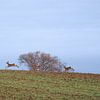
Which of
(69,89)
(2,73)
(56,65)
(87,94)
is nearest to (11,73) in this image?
(2,73)

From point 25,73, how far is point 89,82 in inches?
183

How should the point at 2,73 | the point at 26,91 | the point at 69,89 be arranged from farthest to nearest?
the point at 2,73
the point at 69,89
the point at 26,91

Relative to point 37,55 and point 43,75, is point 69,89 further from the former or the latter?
point 37,55

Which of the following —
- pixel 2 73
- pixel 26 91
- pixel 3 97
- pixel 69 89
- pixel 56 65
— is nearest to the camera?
pixel 3 97

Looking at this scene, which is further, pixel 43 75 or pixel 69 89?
pixel 43 75

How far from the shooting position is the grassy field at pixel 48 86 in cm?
2000

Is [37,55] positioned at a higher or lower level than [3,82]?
higher

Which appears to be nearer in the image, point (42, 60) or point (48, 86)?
point (48, 86)

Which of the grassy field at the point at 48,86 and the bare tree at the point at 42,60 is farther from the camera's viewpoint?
the bare tree at the point at 42,60

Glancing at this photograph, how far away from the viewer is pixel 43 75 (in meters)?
28.1

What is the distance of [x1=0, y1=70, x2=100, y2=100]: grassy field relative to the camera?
20.0 meters

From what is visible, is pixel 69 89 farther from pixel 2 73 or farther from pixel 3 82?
pixel 2 73

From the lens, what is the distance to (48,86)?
23297 millimetres

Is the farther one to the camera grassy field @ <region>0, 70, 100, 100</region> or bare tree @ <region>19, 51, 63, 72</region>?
bare tree @ <region>19, 51, 63, 72</region>
